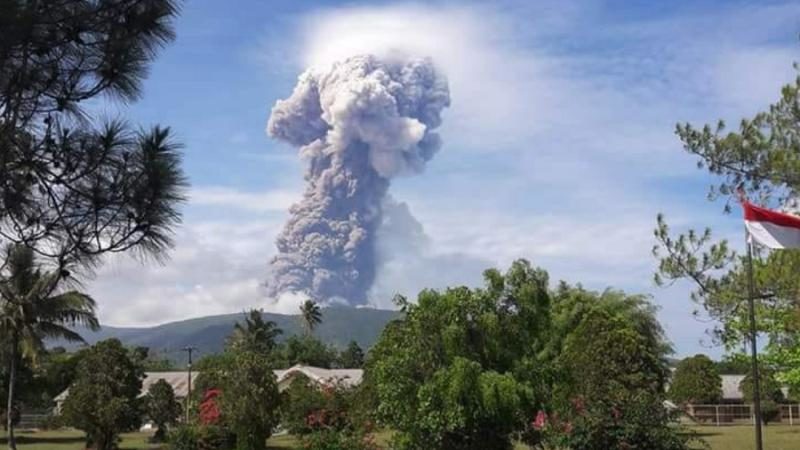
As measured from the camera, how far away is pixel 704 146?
20109 millimetres

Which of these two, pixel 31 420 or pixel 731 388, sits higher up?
pixel 731 388

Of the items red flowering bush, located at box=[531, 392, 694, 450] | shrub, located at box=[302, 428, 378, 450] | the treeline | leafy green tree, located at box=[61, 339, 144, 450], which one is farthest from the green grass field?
red flowering bush, located at box=[531, 392, 694, 450]

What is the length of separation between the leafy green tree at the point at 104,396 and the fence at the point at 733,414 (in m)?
37.6

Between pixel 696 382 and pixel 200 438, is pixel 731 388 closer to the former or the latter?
pixel 696 382

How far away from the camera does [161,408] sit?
55250 mm

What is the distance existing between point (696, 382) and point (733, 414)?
20.8 feet

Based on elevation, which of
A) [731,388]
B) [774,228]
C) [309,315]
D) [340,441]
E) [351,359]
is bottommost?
[340,441]

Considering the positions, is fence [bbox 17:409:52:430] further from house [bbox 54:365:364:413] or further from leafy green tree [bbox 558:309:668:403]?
leafy green tree [bbox 558:309:668:403]

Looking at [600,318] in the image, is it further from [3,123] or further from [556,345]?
[3,123]

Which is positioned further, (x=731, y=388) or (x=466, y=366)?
(x=731, y=388)

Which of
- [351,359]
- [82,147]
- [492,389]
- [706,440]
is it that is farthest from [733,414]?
[82,147]

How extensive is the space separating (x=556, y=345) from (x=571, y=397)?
3.23 meters

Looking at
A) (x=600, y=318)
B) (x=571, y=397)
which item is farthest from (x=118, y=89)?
(x=600, y=318)

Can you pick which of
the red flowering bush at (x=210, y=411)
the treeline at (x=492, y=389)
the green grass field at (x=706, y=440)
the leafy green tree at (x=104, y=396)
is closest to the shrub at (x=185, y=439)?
the red flowering bush at (x=210, y=411)
